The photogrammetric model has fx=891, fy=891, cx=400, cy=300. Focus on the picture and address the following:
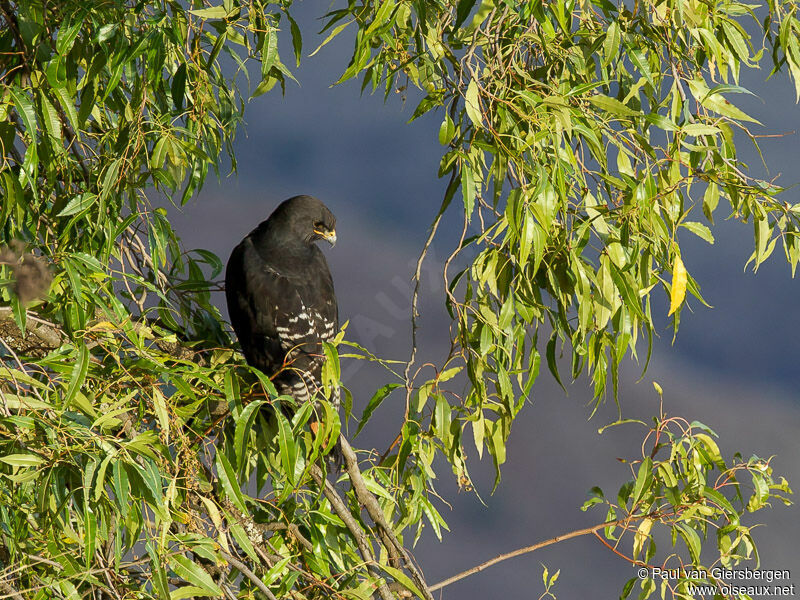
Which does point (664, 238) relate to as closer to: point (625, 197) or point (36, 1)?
point (625, 197)

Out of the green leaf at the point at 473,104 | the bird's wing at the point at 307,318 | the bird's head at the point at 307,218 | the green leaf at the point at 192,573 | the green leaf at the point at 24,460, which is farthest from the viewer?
the bird's head at the point at 307,218

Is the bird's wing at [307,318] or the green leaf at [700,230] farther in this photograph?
the bird's wing at [307,318]

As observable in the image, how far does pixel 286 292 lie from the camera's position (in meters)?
2.47

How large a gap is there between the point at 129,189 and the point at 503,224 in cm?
77

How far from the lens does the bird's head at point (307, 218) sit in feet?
8.70

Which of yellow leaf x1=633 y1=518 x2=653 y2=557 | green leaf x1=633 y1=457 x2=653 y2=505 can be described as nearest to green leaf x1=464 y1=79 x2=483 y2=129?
green leaf x1=633 y1=457 x2=653 y2=505

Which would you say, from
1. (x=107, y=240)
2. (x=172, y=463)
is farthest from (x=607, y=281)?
(x=107, y=240)

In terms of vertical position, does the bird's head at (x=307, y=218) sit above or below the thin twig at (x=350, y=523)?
above

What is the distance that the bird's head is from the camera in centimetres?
265

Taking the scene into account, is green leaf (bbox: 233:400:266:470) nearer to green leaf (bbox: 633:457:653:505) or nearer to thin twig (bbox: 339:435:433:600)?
thin twig (bbox: 339:435:433:600)

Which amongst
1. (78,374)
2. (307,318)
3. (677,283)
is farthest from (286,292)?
(677,283)

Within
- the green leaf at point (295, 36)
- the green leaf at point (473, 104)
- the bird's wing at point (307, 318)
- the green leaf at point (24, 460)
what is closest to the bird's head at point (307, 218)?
the bird's wing at point (307, 318)

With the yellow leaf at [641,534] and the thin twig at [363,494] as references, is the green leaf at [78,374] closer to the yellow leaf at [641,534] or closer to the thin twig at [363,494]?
the thin twig at [363,494]

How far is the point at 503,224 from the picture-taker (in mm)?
1693
